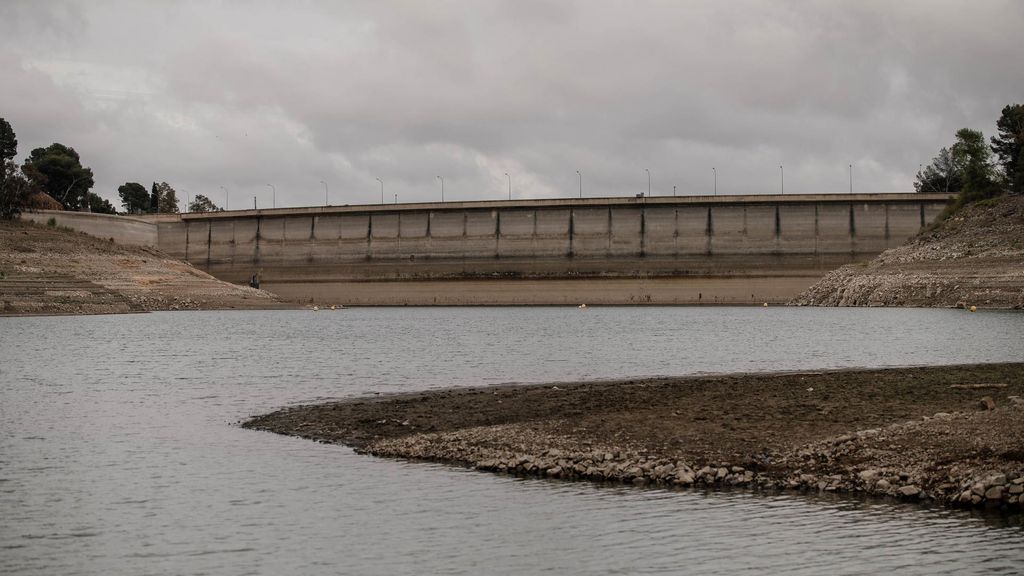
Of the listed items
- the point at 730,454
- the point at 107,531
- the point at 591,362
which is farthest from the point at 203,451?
the point at 591,362

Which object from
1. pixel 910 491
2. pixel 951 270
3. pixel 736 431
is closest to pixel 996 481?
pixel 910 491

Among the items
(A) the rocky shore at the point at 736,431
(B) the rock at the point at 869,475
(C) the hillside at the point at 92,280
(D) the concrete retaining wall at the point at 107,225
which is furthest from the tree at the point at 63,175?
(B) the rock at the point at 869,475

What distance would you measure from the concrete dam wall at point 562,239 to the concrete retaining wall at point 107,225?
23.0 feet

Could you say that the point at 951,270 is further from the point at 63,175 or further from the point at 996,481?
the point at 63,175

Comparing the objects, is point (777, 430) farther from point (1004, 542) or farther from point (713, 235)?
point (713, 235)

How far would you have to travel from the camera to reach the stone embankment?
8581 centimetres

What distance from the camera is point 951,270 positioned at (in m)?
90.8

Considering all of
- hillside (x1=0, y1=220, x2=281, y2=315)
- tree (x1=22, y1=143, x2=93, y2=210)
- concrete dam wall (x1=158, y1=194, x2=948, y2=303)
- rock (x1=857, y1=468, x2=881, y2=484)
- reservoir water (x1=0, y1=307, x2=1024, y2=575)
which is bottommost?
reservoir water (x1=0, y1=307, x2=1024, y2=575)

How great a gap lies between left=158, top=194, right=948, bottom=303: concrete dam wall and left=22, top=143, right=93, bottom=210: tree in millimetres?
35085

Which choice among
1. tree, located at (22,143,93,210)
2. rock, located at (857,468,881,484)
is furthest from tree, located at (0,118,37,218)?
rock, located at (857,468,881,484)

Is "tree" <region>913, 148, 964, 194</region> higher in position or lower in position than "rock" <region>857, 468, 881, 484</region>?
higher

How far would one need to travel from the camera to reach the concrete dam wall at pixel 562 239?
110 metres

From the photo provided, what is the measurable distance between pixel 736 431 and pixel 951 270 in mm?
76878

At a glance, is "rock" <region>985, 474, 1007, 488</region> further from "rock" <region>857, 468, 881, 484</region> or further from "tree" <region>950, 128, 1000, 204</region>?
"tree" <region>950, 128, 1000, 204</region>
